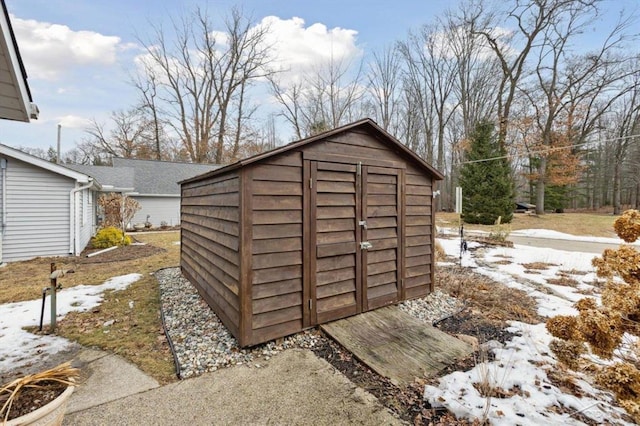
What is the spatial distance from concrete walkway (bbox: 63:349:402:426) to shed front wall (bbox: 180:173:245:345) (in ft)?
1.73

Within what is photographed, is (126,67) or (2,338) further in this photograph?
(126,67)

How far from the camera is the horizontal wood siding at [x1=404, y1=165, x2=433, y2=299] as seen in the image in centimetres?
461

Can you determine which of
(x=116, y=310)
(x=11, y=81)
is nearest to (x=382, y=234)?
(x=116, y=310)

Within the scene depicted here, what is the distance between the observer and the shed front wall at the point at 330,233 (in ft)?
10.4

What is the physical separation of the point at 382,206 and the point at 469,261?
5004 millimetres

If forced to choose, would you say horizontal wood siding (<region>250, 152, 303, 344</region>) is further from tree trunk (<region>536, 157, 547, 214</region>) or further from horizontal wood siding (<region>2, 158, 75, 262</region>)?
tree trunk (<region>536, 157, 547, 214</region>)

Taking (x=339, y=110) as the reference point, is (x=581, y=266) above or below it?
below

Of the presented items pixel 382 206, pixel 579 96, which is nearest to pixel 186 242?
pixel 382 206

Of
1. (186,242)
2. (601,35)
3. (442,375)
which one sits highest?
(601,35)

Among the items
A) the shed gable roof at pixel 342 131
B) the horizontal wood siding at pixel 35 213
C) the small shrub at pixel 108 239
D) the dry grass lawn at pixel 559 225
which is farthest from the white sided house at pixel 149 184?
the dry grass lawn at pixel 559 225

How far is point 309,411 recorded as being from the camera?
A: 227cm

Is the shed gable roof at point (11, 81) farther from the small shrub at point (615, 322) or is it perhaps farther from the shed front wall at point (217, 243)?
the small shrub at point (615, 322)

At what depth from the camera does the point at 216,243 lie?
3902 millimetres

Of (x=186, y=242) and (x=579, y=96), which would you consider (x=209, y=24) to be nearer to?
(x=186, y=242)
